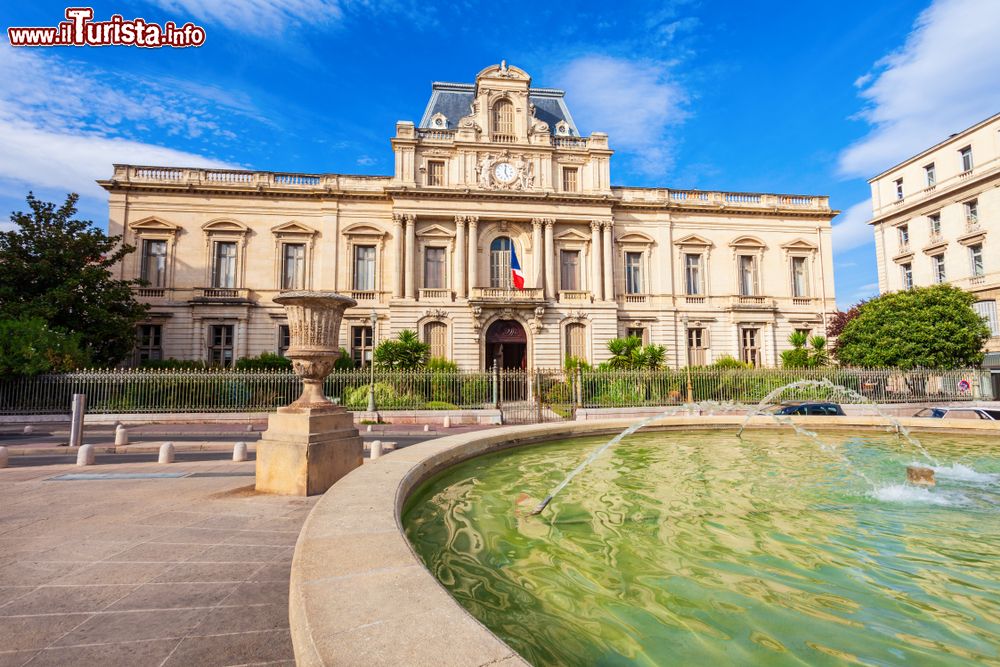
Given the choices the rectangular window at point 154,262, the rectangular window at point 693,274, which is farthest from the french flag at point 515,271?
the rectangular window at point 154,262

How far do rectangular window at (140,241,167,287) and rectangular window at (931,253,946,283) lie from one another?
4832 centimetres

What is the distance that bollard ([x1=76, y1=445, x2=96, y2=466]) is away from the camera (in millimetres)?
7227

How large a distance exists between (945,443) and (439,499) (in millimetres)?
11279

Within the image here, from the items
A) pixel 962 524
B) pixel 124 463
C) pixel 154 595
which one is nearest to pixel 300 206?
pixel 124 463

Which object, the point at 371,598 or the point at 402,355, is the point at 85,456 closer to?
the point at 371,598

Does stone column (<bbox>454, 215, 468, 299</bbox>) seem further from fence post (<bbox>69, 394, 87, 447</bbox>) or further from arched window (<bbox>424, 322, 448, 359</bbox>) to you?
fence post (<bbox>69, 394, 87, 447</bbox>)

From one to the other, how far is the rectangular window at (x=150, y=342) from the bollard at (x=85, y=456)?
21.4 metres

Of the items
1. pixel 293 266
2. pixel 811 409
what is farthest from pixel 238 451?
pixel 293 266

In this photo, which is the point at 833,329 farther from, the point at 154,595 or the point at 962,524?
the point at 154,595

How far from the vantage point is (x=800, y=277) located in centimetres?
3048

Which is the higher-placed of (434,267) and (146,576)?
(434,267)

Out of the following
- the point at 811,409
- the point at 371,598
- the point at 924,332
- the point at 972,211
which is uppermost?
the point at 972,211

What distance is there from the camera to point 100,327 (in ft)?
65.0

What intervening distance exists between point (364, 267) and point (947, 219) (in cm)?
3773
